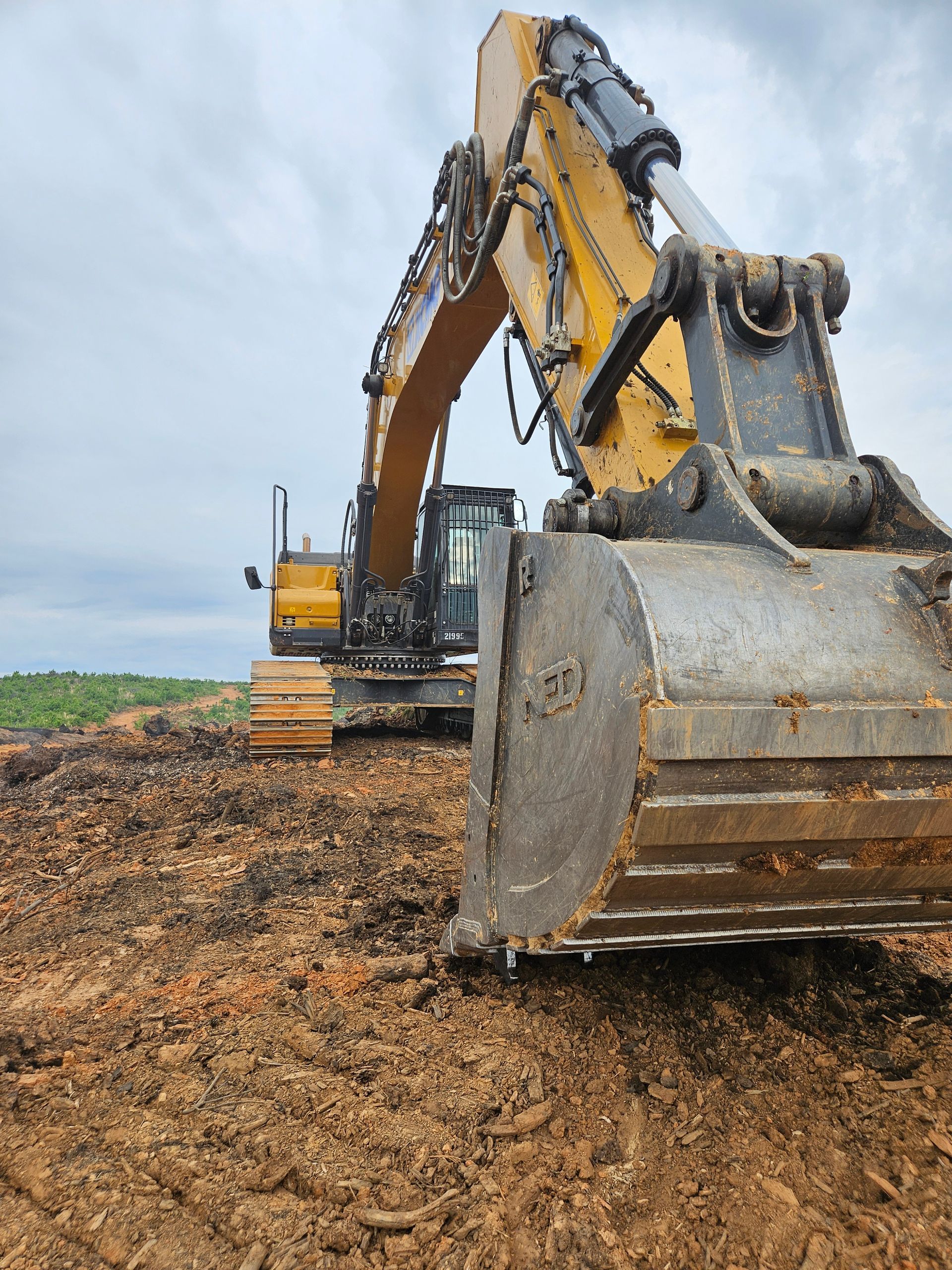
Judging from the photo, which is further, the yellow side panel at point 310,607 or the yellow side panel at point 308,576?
the yellow side panel at point 308,576

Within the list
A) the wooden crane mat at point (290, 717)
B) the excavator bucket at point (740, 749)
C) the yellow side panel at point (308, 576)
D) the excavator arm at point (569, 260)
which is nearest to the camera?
the excavator bucket at point (740, 749)

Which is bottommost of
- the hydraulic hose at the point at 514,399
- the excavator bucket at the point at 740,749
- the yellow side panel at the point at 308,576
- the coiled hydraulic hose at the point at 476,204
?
the excavator bucket at the point at 740,749

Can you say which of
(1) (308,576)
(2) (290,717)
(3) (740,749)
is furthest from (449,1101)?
(1) (308,576)

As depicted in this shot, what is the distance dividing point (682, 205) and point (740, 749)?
2.26 meters

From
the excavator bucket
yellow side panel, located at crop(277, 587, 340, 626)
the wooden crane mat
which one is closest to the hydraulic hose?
the excavator bucket

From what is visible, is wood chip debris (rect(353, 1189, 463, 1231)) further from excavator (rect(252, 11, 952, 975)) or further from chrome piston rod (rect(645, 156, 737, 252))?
chrome piston rod (rect(645, 156, 737, 252))

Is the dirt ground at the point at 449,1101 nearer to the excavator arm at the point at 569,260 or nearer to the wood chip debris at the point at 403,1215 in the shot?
the wood chip debris at the point at 403,1215

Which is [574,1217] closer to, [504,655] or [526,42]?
[504,655]

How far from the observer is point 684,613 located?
158cm

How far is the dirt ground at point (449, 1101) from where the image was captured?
1530 mm

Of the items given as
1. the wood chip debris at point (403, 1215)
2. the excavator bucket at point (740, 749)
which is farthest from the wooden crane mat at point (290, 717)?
the wood chip debris at point (403, 1215)

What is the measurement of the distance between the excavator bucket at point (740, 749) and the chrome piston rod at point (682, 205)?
50.6 inches

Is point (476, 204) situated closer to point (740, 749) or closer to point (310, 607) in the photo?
point (740, 749)

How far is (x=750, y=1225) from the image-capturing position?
1.55 metres
